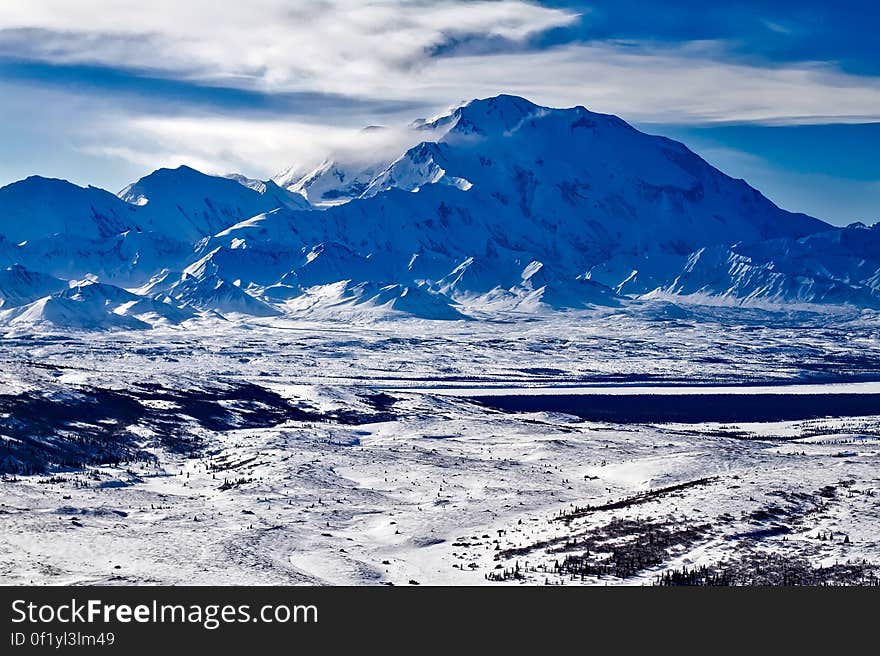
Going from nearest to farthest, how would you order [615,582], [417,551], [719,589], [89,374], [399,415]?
[719,589]
[615,582]
[417,551]
[399,415]
[89,374]

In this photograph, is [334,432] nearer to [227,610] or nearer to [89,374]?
[89,374]

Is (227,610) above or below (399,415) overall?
above

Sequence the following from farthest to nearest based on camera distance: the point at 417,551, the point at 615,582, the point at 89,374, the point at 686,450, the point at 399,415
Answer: the point at 89,374 < the point at 399,415 < the point at 686,450 < the point at 417,551 < the point at 615,582

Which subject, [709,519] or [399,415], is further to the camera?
[399,415]

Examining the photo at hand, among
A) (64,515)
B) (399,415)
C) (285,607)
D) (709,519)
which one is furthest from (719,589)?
(399,415)

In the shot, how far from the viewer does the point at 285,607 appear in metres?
35.0

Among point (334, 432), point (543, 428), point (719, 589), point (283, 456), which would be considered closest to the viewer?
point (719, 589)

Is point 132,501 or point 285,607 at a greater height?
point 285,607

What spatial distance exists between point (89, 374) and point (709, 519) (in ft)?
343

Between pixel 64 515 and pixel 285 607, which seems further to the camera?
pixel 64 515

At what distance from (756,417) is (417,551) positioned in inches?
4133

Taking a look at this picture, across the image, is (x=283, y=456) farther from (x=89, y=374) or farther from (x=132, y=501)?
(x=89, y=374)

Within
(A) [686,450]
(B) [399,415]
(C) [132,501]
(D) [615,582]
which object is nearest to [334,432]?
(B) [399,415]

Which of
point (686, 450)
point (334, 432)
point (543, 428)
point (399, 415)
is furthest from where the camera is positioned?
point (399, 415)
